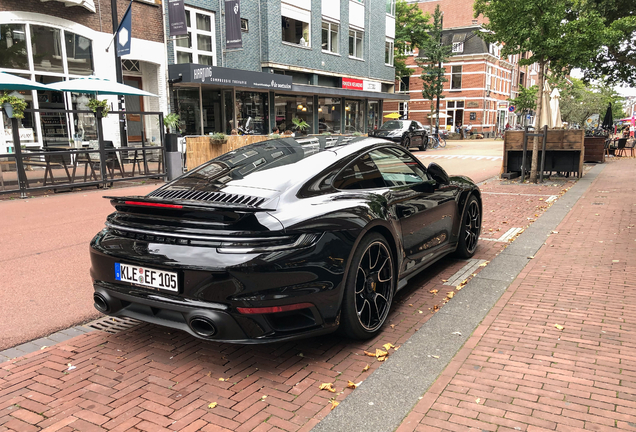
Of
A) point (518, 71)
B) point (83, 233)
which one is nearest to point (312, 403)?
point (83, 233)

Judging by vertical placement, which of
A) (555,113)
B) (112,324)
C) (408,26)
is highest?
(408,26)

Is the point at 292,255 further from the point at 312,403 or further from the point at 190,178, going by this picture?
the point at 190,178

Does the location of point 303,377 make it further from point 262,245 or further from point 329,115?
point 329,115

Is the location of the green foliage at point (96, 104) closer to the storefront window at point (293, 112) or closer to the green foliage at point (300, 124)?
the green foliage at point (300, 124)

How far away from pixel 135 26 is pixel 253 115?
731cm

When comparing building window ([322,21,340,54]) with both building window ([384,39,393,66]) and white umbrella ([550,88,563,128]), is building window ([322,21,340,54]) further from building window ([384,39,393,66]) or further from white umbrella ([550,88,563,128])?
white umbrella ([550,88,563,128])

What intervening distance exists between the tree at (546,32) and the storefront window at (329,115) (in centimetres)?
1699

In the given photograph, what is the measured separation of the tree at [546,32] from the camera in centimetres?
1259

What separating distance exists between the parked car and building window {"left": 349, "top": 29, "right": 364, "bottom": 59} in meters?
6.78

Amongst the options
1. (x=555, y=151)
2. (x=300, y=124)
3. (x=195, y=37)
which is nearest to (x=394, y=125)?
(x=300, y=124)

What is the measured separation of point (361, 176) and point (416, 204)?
0.72 m

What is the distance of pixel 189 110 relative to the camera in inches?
842

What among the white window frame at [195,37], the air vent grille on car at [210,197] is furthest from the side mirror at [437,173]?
the white window frame at [195,37]

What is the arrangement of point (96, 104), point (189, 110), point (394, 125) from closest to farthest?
point (96, 104) → point (189, 110) → point (394, 125)
